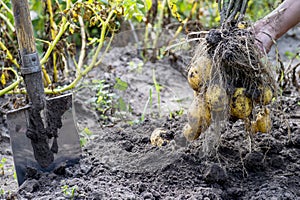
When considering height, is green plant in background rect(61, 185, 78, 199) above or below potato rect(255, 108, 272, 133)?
below

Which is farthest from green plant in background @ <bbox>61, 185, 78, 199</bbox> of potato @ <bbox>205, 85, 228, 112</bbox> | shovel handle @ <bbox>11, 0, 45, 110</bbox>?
potato @ <bbox>205, 85, 228, 112</bbox>

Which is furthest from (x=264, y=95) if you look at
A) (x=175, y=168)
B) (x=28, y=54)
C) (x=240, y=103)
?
(x=28, y=54)

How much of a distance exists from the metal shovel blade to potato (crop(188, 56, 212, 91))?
1.82 feet

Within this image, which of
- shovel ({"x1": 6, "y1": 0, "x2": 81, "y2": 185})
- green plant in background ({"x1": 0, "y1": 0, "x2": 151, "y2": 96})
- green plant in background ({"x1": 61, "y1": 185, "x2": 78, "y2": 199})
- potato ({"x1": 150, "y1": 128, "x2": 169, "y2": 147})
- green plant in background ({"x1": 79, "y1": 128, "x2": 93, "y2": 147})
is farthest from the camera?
green plant in background ({"x1": 79, "y1": 128, "x2": 93, "y2": 147})

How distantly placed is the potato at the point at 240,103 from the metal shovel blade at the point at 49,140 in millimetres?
712

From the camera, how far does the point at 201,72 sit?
1956 mm

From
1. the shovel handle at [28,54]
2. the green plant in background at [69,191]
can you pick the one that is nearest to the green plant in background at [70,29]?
the shovel handle at [28,54]

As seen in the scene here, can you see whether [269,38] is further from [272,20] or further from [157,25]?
[157,25]

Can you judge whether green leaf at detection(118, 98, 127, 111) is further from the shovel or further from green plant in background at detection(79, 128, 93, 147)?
the shovel

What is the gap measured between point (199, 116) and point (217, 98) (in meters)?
0.12

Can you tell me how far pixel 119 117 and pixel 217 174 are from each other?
43.7 inches

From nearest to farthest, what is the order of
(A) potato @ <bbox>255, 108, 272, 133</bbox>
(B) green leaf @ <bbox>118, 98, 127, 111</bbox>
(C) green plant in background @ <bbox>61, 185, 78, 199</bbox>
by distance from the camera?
(C) green plant in background @ <bbox>61, 185, 78, 199</bbox>, (A) potato @ <bbox>255, 108, 272, 133</bbox>, (B) green leaf @ <bbox>118, 98, 127, 111</bbox>

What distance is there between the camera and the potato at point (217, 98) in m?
1.92

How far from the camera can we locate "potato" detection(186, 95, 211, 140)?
6.48 feet
